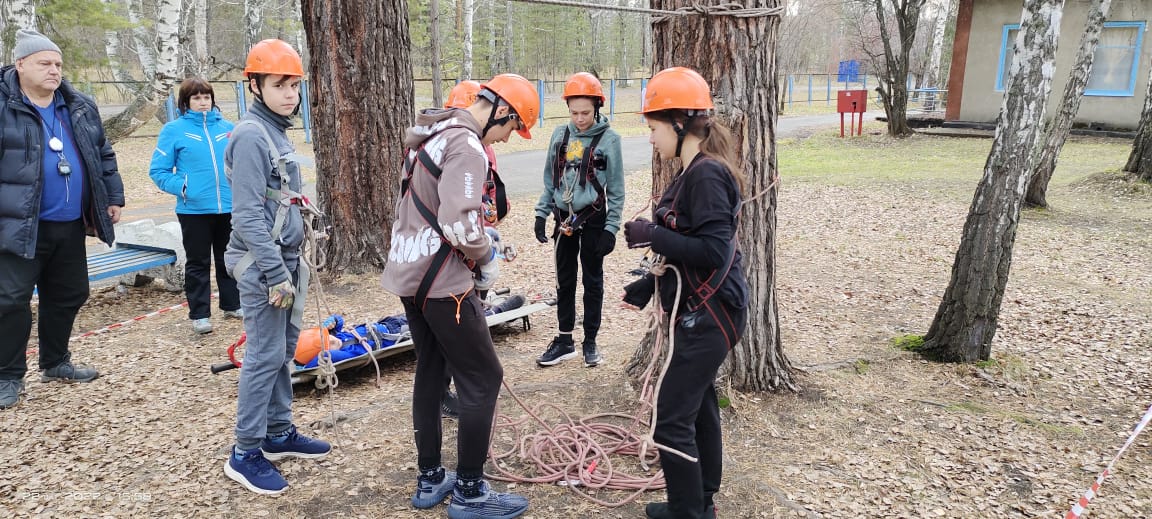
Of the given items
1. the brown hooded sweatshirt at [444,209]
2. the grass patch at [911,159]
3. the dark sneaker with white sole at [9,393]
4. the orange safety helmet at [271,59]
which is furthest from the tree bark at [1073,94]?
the dark sneaker with white sole at [9,393]

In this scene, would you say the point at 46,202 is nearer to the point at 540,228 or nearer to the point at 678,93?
the point at 540,228

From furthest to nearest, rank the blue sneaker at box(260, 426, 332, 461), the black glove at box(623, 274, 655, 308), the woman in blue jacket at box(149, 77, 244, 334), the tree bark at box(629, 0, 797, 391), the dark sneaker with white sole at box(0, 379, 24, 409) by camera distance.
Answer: the woman in blue jacket at box(149, 77, 244, 334), the dark sneaker with white sole at box(0, 379, 24, 409), the tree bark at box(629, 0, 797, 391), the blue sneaker at box(260, 426, 332, 461), the black glove at box(623, 274, 655, 308)

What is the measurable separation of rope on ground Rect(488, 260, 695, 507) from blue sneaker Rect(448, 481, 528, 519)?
0.28 metres

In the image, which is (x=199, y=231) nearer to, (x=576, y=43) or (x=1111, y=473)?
(x=1111, y=473)

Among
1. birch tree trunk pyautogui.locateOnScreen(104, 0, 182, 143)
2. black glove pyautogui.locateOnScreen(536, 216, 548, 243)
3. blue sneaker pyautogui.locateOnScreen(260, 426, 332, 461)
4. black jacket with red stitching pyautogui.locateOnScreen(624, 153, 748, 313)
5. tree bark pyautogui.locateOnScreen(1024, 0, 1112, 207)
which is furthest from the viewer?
birch tree trunk pyautogui.locateOnScreen(104, 0, 182, 143)

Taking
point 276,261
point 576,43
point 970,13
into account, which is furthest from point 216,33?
point 276,261

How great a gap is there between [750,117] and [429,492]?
2.49 meters

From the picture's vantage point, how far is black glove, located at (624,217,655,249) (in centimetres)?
284

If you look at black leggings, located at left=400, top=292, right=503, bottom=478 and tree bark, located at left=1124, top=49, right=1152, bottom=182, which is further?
tree bark, located at left=1124, top=49, right=1152, bottom=182

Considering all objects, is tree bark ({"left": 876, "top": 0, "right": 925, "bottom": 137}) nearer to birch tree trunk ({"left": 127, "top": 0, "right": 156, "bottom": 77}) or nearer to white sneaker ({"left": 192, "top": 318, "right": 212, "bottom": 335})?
white sneaker ({"left": 192, "top": 318, "right": 212, "bottom": 335})

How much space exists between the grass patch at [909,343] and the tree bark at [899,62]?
44.1 feet

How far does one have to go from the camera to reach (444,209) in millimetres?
2748

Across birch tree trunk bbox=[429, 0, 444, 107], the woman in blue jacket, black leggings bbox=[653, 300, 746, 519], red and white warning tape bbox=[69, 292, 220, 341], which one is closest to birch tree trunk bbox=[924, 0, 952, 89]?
birch tree trunk bbox=[429, 0, 444, 107]

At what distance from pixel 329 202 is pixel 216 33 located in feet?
124
